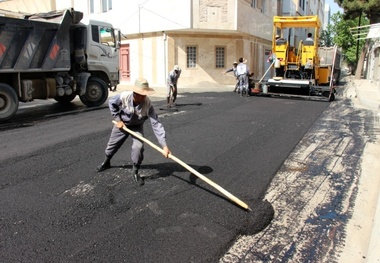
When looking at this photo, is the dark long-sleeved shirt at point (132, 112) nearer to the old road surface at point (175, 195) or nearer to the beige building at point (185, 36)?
the old road surface at point (175, 195)

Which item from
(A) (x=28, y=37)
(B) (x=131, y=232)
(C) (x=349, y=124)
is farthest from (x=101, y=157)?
(C) (x=349, y=124)

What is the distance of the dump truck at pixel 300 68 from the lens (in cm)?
1429

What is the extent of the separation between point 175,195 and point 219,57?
19.7 metres

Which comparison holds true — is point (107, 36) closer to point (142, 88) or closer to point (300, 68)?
point (300, 68)

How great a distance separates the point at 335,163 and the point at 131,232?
13.2 ft

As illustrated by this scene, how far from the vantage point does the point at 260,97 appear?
50.1 ft

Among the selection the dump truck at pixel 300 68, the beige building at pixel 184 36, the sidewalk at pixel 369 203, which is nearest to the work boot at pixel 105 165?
the sidewalk at pixel 369 203

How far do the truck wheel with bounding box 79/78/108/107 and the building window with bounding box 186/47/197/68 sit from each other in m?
10.6

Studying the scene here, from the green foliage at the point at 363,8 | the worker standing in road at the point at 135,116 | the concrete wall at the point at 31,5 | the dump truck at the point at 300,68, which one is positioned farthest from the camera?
the concrete wall at the point at 31,5

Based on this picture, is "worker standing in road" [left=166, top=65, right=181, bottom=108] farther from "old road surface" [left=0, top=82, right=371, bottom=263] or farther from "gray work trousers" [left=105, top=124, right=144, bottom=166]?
"gray work trousers" [left=105, top=124, right=144, bottom=166]

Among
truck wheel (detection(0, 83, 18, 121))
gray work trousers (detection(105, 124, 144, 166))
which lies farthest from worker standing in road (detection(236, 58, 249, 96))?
gray work trousers (detection(105, 124, 144, 166))

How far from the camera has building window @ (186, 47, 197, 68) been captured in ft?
74.0

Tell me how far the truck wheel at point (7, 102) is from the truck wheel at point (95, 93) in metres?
2.61

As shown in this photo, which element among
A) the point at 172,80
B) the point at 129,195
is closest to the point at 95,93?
the point at 172,80
